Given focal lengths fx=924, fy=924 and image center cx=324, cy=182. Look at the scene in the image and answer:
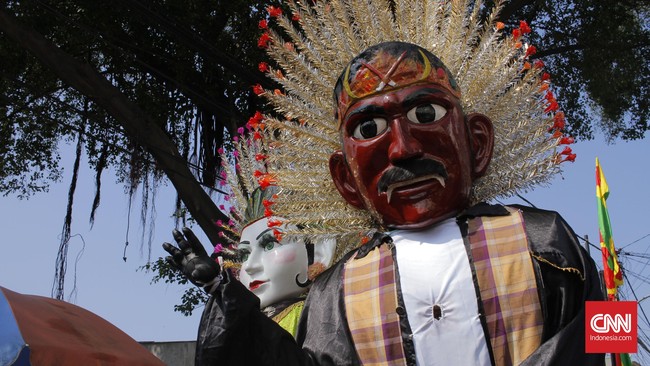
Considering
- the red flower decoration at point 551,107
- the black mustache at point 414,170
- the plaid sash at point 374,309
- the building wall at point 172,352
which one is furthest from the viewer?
the building wall at point 172,352

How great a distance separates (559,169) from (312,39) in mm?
1077

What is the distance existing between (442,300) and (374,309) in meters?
0.24

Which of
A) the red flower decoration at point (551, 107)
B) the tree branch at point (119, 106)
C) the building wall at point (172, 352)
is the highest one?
the tree branch at point (119, 106)

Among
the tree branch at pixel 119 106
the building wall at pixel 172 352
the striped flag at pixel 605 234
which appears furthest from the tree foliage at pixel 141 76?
the striped flag at pixel 605 234

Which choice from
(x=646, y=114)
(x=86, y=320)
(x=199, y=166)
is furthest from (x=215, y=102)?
(x=646, y=114)

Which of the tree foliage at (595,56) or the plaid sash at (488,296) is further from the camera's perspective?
the tree foliage at (595,56)

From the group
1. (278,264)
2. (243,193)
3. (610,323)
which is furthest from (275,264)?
(610,323)

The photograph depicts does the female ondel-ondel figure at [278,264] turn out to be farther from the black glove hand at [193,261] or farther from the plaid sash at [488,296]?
the black glove hand at [193,261]

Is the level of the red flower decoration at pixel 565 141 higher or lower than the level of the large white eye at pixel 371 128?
lower

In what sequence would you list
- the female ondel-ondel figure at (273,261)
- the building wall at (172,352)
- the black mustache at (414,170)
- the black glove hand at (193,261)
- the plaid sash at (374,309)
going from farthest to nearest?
the building wall at (172,352) → the female ondel-ondel figure at (273,261) → the black mustache at (414,170) → the plaid sash at (374,309) → the black glove hand at (193,261)

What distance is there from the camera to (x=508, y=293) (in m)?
2.83

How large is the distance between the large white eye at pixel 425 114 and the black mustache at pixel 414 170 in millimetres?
148

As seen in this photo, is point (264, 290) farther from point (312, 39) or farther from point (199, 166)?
point (199, 166)

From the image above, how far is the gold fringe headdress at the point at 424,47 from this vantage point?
3.38 metres
